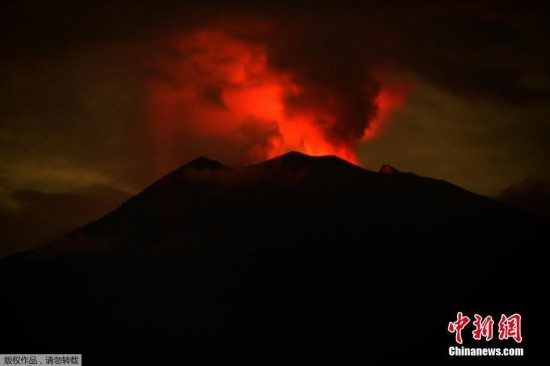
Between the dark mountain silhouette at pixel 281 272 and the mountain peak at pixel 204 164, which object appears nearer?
the dark mountain silhouette at pixel 281 272

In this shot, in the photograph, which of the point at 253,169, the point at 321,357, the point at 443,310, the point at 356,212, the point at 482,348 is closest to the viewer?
the point at 482,348

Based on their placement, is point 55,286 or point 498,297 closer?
point 498,297

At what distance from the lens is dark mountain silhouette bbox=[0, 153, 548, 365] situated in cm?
11212

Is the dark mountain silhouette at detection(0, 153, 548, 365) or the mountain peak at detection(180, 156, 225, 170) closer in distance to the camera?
the dark mountain silhouette at detection(0, 153, 548, 365)

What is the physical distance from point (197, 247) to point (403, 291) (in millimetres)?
28797

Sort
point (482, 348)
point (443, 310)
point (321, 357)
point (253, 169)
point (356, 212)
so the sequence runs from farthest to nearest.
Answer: point (253, 169), point (356, 212), point (443, 310), point (321, 357), point (482, 348)

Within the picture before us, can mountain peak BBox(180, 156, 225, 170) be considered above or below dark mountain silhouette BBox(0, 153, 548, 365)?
above

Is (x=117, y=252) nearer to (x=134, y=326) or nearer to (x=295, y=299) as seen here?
(x=134, y=326)

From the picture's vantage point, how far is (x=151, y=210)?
129375 millimetres

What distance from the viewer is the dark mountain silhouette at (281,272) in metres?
112

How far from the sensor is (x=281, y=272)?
4727 inches

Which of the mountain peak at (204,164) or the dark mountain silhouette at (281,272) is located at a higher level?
the mountain peak at (204,164)

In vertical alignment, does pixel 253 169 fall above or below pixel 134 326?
above

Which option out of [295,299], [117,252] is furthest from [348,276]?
[117,252]
